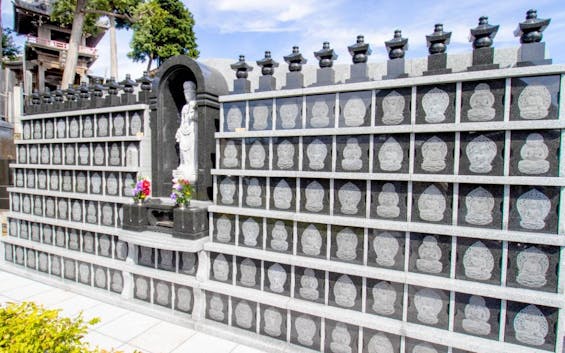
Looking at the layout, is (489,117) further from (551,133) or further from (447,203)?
(447,203)

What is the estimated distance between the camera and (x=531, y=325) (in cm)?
343

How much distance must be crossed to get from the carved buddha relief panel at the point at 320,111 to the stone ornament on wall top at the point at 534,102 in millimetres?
2205

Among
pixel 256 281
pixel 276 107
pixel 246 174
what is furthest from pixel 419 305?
pixel 276 107

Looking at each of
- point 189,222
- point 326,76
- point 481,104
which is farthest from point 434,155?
point 189,222

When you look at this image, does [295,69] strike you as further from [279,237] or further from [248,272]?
[248,272]

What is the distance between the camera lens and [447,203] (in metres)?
3.77

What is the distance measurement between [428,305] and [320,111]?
2.98m

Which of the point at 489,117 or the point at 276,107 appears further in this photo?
the point at 276,107

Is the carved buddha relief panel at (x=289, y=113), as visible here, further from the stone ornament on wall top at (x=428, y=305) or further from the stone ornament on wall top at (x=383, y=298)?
the stone ornament on wall top at (x=428, y=305)

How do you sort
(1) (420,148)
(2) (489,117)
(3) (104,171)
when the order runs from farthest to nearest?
(3) (104,171), (1) (420,148), (2) (489,117)

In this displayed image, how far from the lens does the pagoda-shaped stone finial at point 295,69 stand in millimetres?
4594

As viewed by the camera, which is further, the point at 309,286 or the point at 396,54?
the point at 309,286

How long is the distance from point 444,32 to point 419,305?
11.4ft

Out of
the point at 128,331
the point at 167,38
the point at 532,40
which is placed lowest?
the point at 128,331
